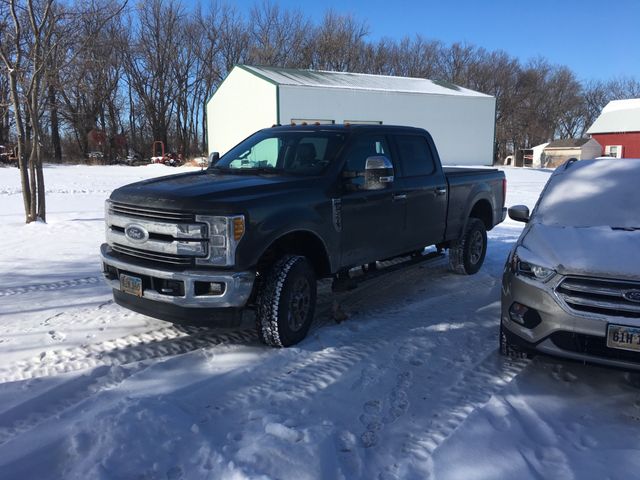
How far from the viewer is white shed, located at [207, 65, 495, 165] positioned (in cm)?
3030

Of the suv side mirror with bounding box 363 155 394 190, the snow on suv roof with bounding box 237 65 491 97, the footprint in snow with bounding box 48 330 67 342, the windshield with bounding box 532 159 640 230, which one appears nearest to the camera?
the windshield with bounding box 532 159 640 230

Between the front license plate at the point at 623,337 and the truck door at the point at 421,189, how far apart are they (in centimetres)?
278

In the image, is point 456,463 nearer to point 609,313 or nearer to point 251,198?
point 609,313

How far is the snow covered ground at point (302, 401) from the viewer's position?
9.75ft

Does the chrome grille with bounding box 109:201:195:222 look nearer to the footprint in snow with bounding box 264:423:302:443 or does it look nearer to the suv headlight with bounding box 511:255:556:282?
the footprint in snow with bounding box 264:423:302:443

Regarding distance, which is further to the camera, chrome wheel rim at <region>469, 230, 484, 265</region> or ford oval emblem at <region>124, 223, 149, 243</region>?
chrome wheel rim at <region>469, 230, 484, 265</region>

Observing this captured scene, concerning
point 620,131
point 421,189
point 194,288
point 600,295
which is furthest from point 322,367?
point 620,131

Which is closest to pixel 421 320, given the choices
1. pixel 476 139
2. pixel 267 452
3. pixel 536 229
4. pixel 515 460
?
pixel 536 229

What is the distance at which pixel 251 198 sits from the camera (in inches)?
169

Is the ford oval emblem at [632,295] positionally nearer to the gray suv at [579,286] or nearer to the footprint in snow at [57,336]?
the gray suv at [579,286]

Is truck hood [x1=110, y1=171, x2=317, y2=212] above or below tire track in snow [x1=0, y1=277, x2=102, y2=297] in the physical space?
above

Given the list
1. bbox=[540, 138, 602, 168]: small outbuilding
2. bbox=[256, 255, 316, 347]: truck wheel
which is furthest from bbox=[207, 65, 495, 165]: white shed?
bbox=[256, 255, 316, 347]: truck wheel

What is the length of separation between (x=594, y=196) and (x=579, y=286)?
1.53 m

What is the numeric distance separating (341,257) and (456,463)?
2.42 meters
